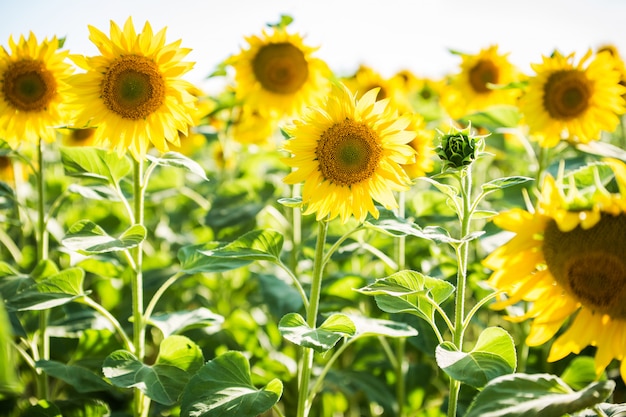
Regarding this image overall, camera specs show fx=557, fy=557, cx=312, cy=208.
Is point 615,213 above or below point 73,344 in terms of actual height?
above

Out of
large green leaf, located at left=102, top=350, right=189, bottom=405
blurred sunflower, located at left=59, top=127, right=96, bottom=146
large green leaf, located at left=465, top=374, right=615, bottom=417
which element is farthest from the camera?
blurred sunflower, located at left=59, top=127, right=96, bottom=146

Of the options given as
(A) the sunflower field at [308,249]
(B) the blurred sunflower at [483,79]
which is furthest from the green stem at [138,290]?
(B) the blurred sunflower at [483,79]

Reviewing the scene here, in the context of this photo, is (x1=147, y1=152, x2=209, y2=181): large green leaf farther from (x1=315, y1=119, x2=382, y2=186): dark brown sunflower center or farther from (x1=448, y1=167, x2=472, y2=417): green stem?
(x1=448, y1=167, x2=472, y2=417): green stem

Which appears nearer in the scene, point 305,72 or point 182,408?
point 182,408

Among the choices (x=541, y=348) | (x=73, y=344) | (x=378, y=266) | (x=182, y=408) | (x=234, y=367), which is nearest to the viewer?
(x=182, y=408)

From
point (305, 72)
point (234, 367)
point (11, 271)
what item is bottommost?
point (234, 367)

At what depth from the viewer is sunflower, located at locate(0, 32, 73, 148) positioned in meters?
1.87

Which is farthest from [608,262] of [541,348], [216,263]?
[541,348]

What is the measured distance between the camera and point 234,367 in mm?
1514

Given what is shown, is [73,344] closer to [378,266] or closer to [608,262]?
[378,266]

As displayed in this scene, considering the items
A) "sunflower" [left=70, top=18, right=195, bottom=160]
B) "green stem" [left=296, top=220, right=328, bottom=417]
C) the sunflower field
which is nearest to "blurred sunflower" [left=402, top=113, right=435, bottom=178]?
the sunflower field

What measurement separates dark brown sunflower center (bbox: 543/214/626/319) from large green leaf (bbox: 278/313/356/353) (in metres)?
0.50

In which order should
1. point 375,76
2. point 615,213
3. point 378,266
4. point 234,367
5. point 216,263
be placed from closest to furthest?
point 615,213
point 234,367
point 216,263
point 378,266
point 375,76

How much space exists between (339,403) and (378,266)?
708 mm
